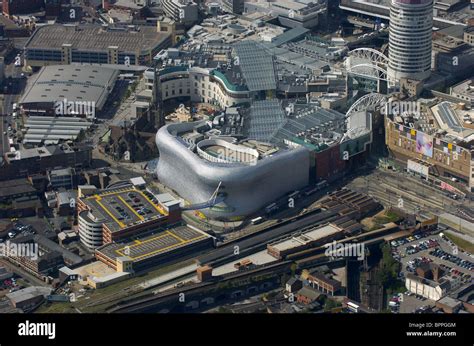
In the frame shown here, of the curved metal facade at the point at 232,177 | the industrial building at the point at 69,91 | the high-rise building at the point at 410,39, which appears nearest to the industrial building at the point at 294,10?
the industrial building at the point at 69,91

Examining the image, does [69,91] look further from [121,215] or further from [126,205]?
[121,215]

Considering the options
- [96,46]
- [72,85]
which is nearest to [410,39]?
[72,85]

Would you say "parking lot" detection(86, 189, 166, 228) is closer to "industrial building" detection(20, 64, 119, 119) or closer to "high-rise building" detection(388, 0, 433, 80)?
"industrial building" detection(20, 64, 119, 119)

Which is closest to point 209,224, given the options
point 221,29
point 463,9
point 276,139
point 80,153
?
point 276,139

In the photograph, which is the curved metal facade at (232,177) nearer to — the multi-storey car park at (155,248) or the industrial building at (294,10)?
the multi-storey car park at (155,248)

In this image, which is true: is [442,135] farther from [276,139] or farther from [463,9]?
[463,9]

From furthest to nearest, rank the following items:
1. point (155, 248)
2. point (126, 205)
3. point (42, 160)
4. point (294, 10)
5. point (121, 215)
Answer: point (294, 10) < point (42, 160) < point (126, 205) < point (121, 215) < point (155, 248)
